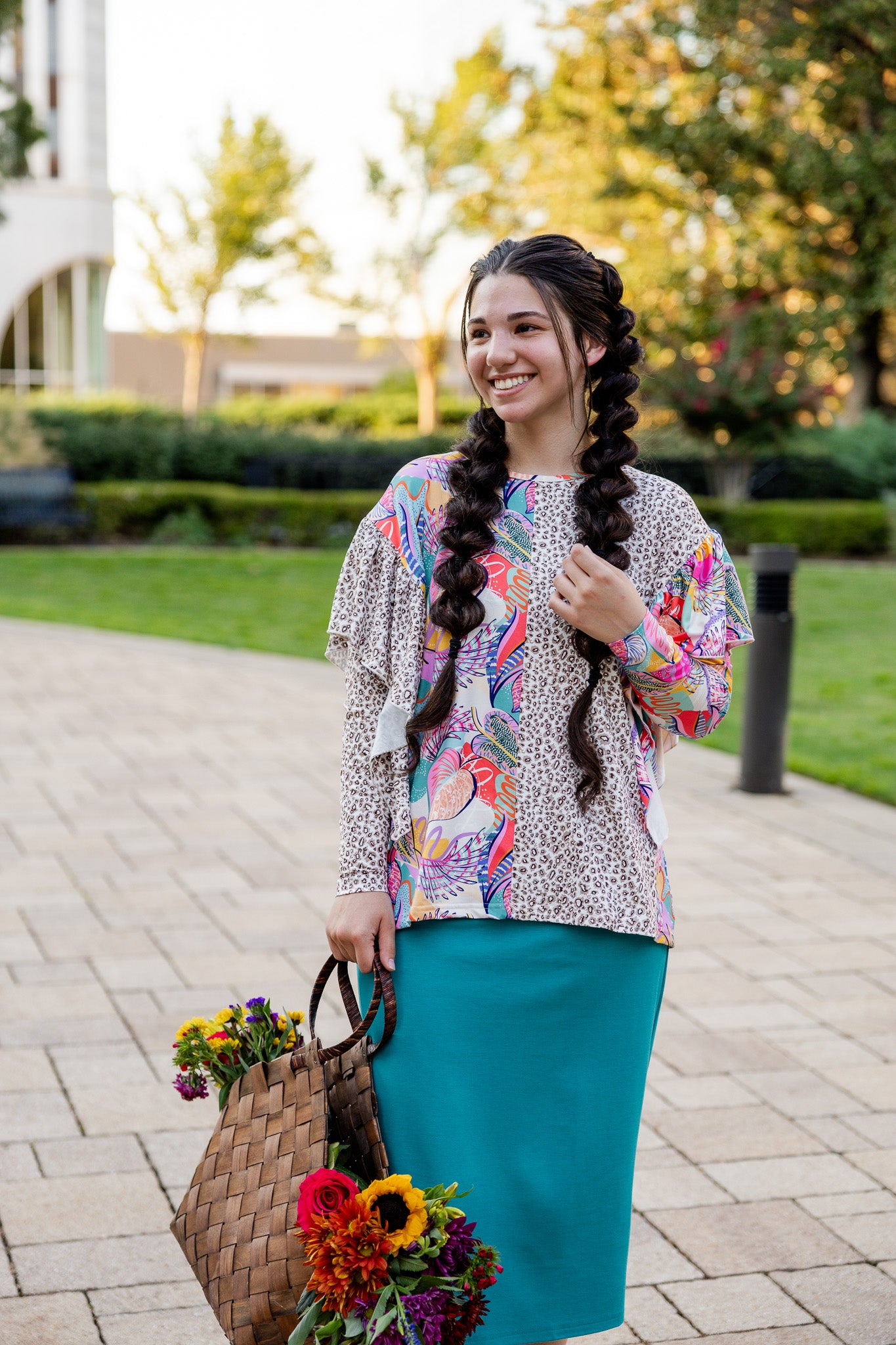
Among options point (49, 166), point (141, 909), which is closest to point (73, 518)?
point (141, 909)

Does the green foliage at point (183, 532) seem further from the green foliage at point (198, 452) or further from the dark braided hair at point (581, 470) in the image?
the dark braided hair at point (581, 470)

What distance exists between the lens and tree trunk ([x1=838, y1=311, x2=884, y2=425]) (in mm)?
25453

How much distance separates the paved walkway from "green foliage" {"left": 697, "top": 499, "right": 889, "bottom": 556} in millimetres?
11429

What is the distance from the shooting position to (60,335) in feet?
121

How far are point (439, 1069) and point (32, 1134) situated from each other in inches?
71.2

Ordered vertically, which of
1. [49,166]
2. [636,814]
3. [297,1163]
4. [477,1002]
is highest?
[49,166]

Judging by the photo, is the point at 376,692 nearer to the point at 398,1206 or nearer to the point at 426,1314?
the point at 398,1206

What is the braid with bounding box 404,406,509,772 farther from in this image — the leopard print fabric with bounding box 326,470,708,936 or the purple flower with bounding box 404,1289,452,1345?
the purple flower with bounding box 404,1289,452,1345

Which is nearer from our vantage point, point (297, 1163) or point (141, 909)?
point (297, 1163)

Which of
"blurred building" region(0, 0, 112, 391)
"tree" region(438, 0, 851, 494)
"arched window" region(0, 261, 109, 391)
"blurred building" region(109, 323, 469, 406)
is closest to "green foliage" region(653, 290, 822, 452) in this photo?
"tree" region(438, 0, 851, 494)

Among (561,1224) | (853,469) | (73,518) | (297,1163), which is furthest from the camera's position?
(853,469)

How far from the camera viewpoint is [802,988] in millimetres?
4621

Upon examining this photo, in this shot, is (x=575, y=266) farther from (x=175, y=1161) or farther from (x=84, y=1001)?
(x=84, y=1001)

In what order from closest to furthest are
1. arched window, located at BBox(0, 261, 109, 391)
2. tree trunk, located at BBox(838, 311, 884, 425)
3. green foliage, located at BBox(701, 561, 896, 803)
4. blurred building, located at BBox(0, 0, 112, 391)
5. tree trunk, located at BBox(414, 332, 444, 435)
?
green foliage, located at BBox(701, 561, 896, 803) → tree trunk, located at BBox(838, 311, 884, 425) → blurred building, located at BBox(0, 0, 112, 391) → arched window, located at BBox(0, 261, 109, 391) → tree trunk, located at BBox(414, 332, 444, 435)
